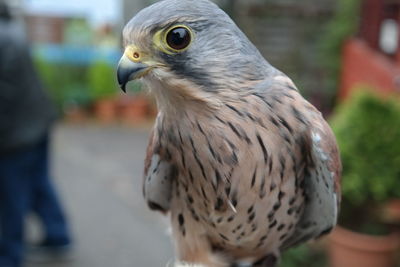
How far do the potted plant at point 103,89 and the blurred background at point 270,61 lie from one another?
0.02 meters

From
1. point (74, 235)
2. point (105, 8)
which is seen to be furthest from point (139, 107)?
point (74, 235)

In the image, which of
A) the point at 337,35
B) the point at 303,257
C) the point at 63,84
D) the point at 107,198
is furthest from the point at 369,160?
the point at 63,84

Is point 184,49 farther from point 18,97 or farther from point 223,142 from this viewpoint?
point 18,97

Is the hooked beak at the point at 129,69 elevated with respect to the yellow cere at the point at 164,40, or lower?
lower

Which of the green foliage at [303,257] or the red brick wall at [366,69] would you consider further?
the red brick wall at [366,69]

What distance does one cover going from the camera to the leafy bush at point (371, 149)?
12.3ft

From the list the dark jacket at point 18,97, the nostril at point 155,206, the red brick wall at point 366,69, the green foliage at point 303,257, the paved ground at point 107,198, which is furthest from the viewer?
the red brick wall at point 366,69

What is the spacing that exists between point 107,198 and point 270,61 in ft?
10.4

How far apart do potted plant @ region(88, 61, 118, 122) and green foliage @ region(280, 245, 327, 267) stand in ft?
14.4

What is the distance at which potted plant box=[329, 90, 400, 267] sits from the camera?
3.76 meters

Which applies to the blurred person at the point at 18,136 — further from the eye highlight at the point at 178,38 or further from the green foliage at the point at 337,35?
the green foliage at the point at 337,35

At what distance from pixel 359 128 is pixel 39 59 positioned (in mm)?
5534

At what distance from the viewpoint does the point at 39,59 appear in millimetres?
8047

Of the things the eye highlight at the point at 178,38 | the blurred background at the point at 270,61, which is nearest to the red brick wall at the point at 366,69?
the blurred background at the point at 270,61
